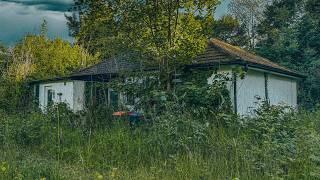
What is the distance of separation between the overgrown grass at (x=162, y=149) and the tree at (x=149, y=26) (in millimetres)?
4109

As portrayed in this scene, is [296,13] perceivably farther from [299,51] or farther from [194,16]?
[194,16]

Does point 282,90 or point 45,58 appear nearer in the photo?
point 282,90

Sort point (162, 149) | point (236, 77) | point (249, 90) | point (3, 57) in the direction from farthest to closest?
point (3, 57), point (249, 90), point (236, 77), point (162, 149)

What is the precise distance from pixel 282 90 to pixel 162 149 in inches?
532

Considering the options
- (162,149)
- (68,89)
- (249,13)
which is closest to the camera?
(162,149)

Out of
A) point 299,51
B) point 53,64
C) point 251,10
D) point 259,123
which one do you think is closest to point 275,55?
point 299,51

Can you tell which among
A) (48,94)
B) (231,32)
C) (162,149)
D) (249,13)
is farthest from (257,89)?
(249,13)

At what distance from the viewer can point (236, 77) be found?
529 inches

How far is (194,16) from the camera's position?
12805 millimetres

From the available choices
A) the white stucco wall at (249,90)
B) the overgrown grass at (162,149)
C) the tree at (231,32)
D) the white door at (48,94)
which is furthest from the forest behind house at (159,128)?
the tree at (231,32)

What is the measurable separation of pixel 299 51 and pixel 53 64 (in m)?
15.7

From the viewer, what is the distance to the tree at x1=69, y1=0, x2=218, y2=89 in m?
11.9

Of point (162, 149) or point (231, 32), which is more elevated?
point (231, 32)

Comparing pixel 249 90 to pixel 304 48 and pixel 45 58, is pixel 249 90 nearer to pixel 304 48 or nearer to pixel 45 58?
pixel 304 48
